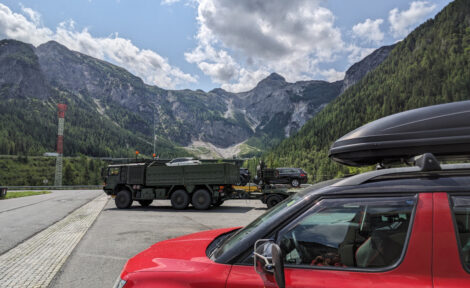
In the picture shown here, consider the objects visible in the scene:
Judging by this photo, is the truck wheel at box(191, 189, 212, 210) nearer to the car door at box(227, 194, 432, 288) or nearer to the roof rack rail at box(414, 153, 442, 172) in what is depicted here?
the car door at box(227, 194, 432, 288)

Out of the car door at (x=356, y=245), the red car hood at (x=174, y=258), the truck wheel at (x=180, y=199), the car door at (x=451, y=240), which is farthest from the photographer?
the truck wheel at (x=180, y=199)

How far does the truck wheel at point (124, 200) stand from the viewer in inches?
624

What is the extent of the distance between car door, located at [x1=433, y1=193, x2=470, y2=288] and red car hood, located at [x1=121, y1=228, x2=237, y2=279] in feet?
4.65

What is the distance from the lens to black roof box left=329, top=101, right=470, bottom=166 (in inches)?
84.0

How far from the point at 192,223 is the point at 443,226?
9.32 metres

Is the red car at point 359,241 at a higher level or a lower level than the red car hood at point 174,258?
A: higher

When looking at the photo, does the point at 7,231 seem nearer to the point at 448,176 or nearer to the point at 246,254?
the point at 246,254

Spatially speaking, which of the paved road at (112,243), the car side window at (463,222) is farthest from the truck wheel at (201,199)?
the car side window at (463,222)

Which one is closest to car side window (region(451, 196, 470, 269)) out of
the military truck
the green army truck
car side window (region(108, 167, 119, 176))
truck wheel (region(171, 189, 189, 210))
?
the military truck

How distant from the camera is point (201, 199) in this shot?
14594 mm

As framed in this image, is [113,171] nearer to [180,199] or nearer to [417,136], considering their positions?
[180,199]

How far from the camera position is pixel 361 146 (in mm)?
2486

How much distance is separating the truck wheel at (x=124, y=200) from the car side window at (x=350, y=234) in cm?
1541

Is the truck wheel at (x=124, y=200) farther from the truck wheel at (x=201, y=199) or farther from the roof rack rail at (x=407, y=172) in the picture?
the roof rack rail at (x=407, y=172)
